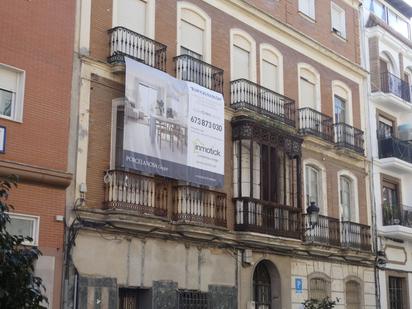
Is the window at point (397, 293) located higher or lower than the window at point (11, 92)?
lower

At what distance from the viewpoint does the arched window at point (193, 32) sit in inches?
682

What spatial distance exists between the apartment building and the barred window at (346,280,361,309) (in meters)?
0.05

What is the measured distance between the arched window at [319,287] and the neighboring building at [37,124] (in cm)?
932

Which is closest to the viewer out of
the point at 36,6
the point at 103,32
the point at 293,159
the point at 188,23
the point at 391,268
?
the point at 36,6

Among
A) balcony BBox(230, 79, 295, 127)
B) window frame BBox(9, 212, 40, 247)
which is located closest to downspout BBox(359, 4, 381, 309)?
balcony BBox(230, 79, 295, 127)

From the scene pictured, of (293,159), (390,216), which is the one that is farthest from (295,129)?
(390,216)

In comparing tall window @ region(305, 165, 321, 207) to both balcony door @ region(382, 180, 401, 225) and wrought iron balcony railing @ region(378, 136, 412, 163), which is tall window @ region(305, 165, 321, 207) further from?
wrought iron balcony railing @ region(378, 136, 412, 163)

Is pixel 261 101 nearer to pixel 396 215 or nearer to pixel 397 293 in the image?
pixel 396 215

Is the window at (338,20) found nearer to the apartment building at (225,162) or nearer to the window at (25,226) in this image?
the apartment building at (225,162)

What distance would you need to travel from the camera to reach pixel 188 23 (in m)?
17.6

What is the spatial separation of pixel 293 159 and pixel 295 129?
94 centimetres

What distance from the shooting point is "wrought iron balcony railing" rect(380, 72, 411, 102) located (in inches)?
1006

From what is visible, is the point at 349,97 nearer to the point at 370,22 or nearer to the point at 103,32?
the point at 370,22

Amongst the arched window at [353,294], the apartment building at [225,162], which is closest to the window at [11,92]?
the apartment building at [225,162]
